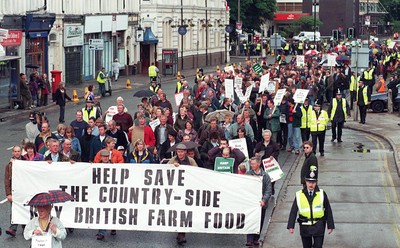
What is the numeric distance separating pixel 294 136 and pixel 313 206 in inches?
537

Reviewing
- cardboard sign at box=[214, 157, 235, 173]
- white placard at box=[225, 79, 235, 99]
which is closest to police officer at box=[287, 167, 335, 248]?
cardboard sign at box=[214, 157, 235, 173]

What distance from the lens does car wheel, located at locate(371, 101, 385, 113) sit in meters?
39.8

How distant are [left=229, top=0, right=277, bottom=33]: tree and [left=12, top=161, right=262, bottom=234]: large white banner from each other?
3178 inches

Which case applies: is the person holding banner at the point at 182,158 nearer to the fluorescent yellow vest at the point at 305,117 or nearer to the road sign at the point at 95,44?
the fluorescent yellow vest at the point at 305,117

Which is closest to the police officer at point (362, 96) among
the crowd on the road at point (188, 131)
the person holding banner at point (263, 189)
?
the crowd on the road at point (188, 131)

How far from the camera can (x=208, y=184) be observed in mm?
16703

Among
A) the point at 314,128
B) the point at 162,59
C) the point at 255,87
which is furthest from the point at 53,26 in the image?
the point at 314,128

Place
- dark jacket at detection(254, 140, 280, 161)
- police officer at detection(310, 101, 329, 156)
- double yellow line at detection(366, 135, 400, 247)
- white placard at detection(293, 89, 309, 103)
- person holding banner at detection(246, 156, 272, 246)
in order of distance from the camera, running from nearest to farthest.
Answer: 1. person holding banner at detection(246, 156, 272, 246)
2. double yellow line at detection(366, 135, 400, 247)
3. dark jacket at detection(254, 140, 280, 161)
4. police officer at detection(310, 101, 329, 156)
5. white placard at detection(293, 89, 309, 103)

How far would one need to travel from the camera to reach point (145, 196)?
16844 millimetres

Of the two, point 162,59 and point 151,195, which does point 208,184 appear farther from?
point 162,59

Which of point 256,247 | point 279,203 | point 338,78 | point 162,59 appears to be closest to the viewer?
A: point 256,247

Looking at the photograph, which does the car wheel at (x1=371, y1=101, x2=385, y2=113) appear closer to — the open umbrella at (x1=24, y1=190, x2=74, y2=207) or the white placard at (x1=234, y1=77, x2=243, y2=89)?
the white placard at (x1=234, y1=77, x2=243, y2=89)

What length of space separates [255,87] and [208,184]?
56.8 ft

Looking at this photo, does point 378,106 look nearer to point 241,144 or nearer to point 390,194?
point 390,194
